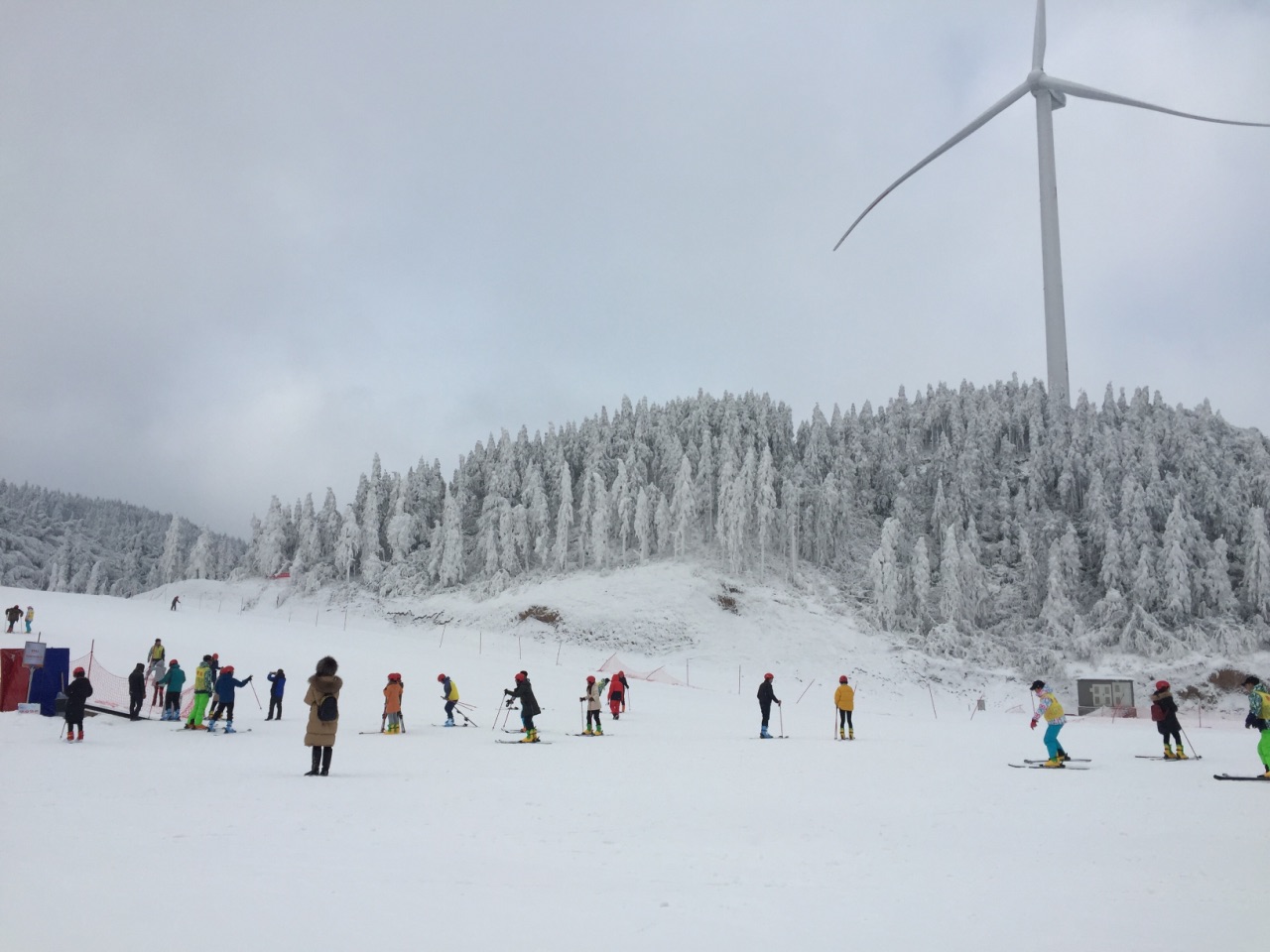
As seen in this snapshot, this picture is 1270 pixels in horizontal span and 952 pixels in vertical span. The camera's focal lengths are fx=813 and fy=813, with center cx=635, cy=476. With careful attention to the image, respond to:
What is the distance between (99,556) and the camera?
171 metres

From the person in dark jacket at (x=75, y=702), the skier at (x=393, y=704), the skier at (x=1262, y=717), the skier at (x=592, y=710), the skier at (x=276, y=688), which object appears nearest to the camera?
the skier at (x=1262, y=717)

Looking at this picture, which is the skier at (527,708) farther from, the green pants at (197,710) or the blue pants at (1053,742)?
the blue pants at (1053,742)

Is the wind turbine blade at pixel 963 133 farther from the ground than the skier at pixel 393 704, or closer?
farther from the ground

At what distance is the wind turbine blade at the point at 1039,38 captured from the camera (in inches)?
3359

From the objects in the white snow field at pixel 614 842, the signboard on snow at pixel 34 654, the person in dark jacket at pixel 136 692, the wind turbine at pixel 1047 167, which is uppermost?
the wind turbine at pixel 1047 167

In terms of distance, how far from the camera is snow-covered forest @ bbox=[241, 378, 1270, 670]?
6438cm

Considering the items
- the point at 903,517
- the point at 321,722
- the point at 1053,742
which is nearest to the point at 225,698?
the point at 321,722

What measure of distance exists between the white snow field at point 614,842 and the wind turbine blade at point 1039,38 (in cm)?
8828

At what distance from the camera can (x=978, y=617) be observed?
2694 inches

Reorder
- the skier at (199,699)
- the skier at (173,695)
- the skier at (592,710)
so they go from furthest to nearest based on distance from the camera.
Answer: the skier at (592,710), the skier at (173,695), the skier at (199,699)

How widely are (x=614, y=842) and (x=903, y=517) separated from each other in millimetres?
80372

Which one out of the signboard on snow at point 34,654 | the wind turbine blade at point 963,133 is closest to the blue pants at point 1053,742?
the signboard on snow at point 34,654

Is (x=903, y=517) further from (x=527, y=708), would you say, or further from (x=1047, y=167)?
(x=527, y=708)

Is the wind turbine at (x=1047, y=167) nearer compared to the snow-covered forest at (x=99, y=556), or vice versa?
the wind turbine at (x=1047, y=167)
